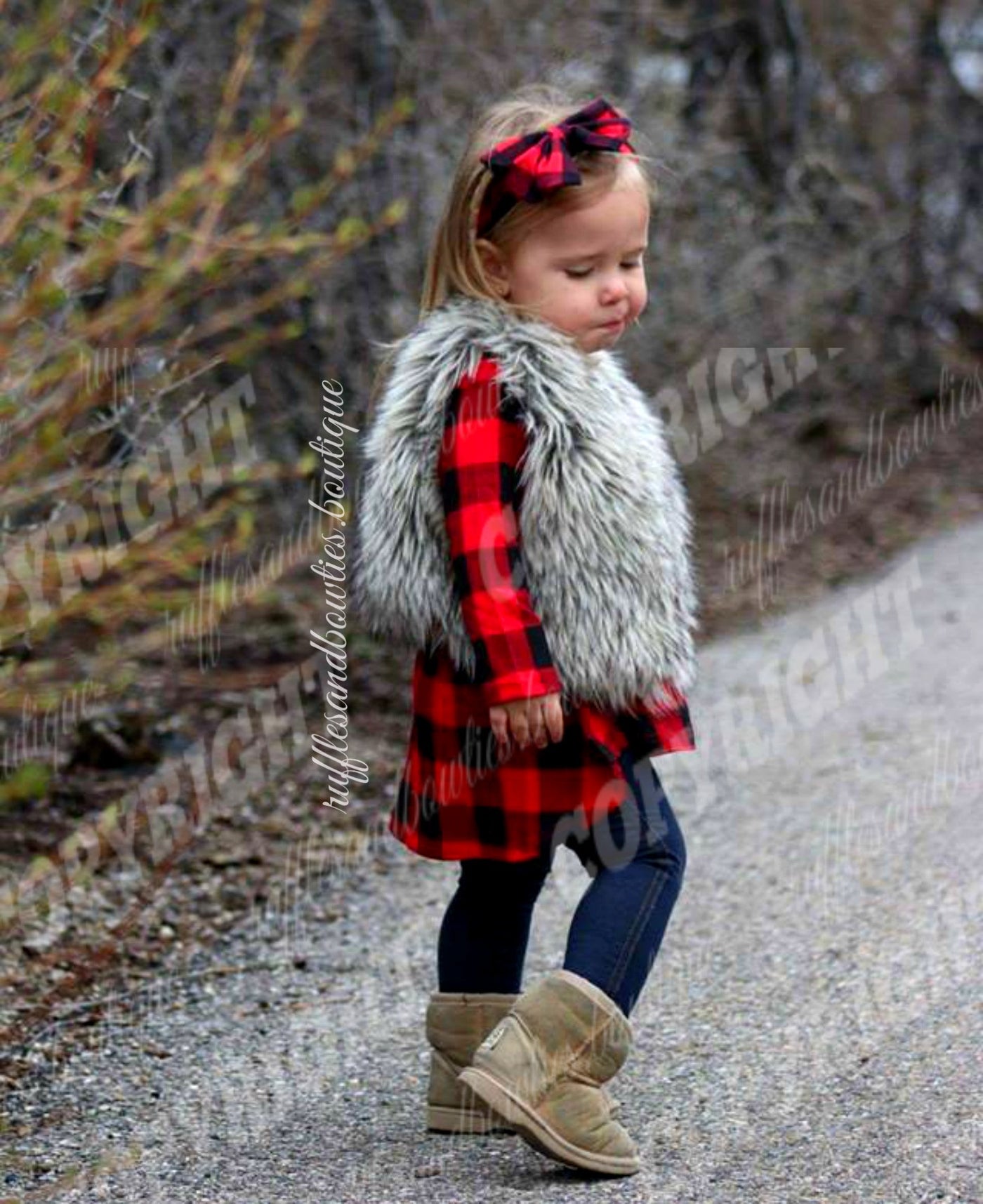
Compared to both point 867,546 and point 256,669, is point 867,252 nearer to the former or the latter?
point 867,546

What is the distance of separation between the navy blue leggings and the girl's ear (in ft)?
2.36

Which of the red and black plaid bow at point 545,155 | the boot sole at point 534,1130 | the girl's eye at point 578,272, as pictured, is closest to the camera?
the boot sole at point 534,1130

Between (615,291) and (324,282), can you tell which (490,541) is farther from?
(324,282)

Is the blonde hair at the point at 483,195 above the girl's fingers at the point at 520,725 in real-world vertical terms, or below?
above

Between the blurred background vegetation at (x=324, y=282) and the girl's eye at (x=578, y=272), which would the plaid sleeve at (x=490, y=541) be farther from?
the blurred background vegetation at (x=324, y=282)

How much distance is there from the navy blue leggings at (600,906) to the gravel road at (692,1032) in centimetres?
25

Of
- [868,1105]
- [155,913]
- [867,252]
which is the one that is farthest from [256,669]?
[867,252]

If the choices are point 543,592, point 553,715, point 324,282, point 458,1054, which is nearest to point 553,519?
point 543,592

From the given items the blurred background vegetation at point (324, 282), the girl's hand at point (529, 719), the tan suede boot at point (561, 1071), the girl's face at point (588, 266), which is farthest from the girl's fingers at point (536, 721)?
the blurred background vegetation at point (324, 282)

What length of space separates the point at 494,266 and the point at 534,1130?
1242mm

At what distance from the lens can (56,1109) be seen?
3.14 m

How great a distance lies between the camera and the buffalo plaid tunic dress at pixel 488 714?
2746 mm

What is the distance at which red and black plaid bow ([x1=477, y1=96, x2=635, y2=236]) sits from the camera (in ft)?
9.16

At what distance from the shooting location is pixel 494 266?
2.97m
